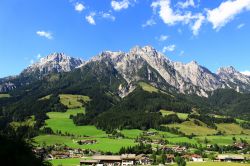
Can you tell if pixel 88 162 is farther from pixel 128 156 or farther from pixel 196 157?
pixel 196 157

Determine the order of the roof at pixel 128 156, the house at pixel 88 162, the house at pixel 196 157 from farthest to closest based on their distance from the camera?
the roof at pixel 128 156 < the house at pixel 196 157 < the house at pixel 88 162

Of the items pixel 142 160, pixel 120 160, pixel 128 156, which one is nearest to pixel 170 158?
pixel 142 160

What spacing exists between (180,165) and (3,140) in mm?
129329

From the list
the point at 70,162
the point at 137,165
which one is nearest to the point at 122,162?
the point at 137,165

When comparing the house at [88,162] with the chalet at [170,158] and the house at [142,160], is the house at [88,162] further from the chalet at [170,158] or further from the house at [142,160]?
the chalet at [170,158]

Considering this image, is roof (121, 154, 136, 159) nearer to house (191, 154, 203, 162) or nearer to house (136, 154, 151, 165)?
house (136, 154, 151, 165)

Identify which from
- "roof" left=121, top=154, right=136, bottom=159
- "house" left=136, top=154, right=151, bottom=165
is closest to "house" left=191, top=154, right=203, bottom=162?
"house" left=136, top=154, right=151, bottom=165

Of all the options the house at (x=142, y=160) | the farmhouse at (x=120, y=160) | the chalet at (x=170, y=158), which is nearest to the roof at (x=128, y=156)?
the farmhouse at (x=120, y=160)

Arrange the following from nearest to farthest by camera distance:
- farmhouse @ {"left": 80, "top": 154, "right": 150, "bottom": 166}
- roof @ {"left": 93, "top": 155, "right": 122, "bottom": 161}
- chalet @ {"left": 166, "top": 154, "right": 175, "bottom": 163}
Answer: chalet @ {"left": 166, "top": 154, "right": 175, "bottom": 163} < farmhouse @ {"left": 80, "top": 154, "right": 150, "bottom": 166} < roof @ {"left": 93, "top": 155, "right": 122, "bottom": 161}

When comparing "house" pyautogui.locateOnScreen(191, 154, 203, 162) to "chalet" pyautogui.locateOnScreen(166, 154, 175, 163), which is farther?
"house" pyautogui.locateOnScreen(191, 154, 203, 162)

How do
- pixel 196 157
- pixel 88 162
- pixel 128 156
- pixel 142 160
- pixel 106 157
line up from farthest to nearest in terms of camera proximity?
pixel 128 156 → pixel 106 157 → pixel 196 157 → pixel 142 160 → pixel 88 162

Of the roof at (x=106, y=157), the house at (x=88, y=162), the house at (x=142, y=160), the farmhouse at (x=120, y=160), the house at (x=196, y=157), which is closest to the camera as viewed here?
the house at (x=88, y=162)

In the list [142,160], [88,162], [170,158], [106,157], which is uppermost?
[170,158]

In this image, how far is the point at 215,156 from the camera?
191 m
